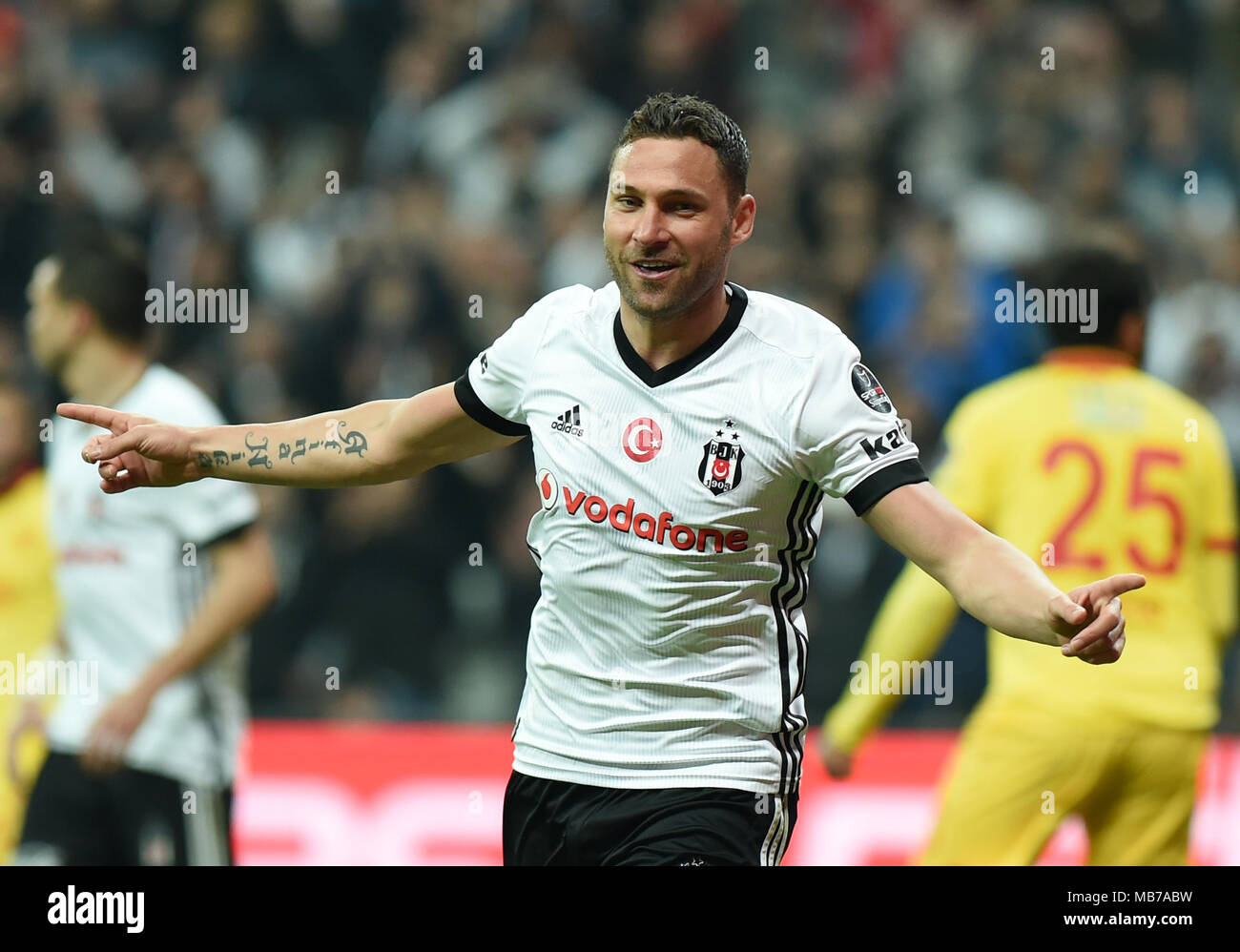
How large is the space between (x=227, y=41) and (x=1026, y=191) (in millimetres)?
5315

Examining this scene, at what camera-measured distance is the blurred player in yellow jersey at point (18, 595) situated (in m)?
6.23

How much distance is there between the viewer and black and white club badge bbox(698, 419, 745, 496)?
12.4 ft

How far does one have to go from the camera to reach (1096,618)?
3.33 meters

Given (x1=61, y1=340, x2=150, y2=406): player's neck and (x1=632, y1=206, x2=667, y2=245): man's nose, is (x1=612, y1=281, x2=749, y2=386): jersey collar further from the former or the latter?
(x1=61, y1=340, x2=150, y2=406): player's neck

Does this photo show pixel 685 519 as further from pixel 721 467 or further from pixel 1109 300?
pixel 1109 300

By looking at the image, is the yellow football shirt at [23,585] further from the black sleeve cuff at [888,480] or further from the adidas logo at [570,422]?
the black sleeve cuff at [888,480]

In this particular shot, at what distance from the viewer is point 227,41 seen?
1127cm

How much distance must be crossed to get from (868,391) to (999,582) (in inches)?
21.3

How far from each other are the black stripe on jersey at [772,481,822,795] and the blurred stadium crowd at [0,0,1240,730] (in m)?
4.56

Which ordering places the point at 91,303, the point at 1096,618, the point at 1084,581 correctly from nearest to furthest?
the point at 1096,618, the point at 1084,581, the point at 91,303

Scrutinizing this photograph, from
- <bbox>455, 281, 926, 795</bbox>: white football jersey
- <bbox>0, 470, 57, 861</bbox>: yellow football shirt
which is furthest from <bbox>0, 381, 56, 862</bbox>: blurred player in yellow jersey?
<bbox>455, 281, 926, 795</bbox>: white football jersey

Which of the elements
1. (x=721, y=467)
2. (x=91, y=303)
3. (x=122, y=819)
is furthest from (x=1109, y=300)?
(x=122, y=819)

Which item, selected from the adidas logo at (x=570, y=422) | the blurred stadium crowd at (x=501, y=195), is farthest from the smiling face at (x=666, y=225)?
the blurred stadium crowd at (x=501, y=195)

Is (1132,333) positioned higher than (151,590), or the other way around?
(1132,333)
